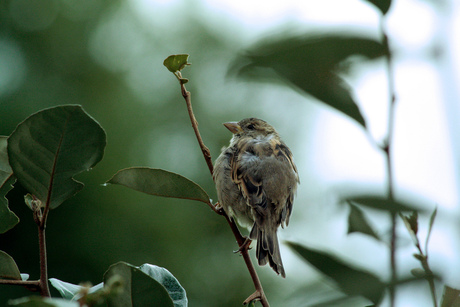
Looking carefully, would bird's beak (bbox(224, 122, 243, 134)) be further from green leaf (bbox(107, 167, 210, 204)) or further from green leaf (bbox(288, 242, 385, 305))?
green leaf (bbox(288, 242, 385, 305))

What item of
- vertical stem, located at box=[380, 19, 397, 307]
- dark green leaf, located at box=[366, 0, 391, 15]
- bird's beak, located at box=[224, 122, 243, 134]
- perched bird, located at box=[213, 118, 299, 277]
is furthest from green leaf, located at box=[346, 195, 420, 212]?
bird's beak, located at box=[224, 122, 243, 134]

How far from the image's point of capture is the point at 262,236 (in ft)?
8.75

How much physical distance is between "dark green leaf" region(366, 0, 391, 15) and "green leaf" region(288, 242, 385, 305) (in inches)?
15.6

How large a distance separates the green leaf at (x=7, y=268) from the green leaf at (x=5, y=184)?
4.8 inches

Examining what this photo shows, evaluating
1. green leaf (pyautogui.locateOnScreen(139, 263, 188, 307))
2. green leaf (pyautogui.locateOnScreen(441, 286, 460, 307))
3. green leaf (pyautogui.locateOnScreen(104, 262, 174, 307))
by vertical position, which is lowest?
green leaf (pyautogui.locateOnScreen(139, 263, 188, 307))

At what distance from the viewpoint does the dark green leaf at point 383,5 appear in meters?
0.78

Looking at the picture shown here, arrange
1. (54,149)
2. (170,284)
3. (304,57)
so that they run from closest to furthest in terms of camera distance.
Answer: (304,57)
(54,149)
(170,284)

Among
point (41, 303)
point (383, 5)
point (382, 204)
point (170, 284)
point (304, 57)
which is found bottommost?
point (170, 284)

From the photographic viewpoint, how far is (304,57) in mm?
640

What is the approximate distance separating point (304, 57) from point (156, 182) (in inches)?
34.3

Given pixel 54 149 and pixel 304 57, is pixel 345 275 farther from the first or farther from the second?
pixel 54 149

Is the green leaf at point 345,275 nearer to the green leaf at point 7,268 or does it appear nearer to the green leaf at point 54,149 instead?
the green leaf at point 54,149

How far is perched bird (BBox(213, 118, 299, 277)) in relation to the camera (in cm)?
281

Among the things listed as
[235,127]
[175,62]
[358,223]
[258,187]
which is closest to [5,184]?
[175,62]
